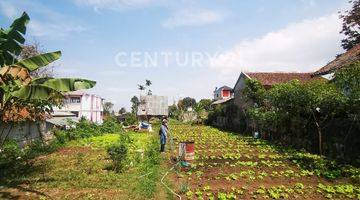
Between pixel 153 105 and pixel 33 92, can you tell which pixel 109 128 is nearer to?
pixel 153 105

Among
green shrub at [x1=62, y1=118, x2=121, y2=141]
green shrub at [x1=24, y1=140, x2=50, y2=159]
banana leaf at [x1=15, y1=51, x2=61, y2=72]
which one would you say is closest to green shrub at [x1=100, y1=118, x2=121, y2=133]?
green shrub at [x1=62, y1=118, x2=121, y2=141]

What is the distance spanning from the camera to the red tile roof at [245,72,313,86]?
3803cm

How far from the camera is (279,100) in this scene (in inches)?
835

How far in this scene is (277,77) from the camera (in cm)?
3912

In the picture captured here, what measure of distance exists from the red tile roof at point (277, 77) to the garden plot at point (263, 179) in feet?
66.1

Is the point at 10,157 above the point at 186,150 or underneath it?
underneath

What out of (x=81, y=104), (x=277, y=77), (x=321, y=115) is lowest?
(x=321, y=115)

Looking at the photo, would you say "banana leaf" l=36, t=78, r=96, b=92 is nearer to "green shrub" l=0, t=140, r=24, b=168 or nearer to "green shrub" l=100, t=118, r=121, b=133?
"green shrub" l=0, t=140, r=24, b=168

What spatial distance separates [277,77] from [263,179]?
90.2ft

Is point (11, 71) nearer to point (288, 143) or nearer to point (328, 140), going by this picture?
point (328, 140)

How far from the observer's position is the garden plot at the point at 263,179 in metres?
11.2

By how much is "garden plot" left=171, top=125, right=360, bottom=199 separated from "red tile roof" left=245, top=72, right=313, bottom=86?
2014 cm

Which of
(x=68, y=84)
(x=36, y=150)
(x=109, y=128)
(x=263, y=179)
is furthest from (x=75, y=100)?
(x=263, y=179)

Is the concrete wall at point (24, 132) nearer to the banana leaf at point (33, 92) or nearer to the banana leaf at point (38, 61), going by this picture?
the banana leaf at point (38, 61)
